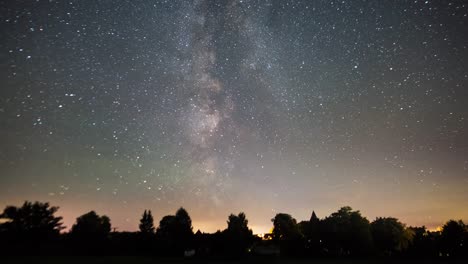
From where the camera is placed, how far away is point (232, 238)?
62344mm

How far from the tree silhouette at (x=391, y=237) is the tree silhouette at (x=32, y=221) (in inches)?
2304

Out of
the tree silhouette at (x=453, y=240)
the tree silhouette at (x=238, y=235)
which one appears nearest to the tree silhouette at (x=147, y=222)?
the tree silhouette at (x=238, y=235)

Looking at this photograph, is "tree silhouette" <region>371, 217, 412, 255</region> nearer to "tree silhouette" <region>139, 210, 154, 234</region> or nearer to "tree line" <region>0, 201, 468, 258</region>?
"tree line" <region>0, 201, 468, 258</region>

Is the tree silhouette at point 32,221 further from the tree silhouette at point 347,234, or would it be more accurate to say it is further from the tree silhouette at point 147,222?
the tree silhouette at point 347,234

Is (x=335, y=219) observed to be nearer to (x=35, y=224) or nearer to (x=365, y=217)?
(x=365, y=217)

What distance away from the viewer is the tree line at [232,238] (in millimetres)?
46312

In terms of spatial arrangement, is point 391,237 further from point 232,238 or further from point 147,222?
point 147,222

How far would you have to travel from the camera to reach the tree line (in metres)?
46.3

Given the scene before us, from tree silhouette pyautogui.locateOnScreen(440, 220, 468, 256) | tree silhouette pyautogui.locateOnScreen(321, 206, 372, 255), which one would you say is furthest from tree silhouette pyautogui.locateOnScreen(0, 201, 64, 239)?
tree silhouette pyautogui.locateOnScreen(440, 220, 468, 256)

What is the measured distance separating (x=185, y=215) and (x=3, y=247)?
39.1 m

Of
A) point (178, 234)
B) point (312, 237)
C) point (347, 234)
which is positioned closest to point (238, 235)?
point (178, 234)

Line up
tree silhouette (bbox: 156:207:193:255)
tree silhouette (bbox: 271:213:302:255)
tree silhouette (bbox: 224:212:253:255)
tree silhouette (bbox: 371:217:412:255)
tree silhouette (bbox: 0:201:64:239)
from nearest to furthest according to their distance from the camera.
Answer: tree silhouette (bbox: 0:201:64:239) < tree silhouette (bbox: 156:207:193:255) < tree silhouette (bbox: 271:213:302:255) < tree silhouette (bbox: 371:217:412:255) < tree silhouette (bbox: 224:212:253:255)

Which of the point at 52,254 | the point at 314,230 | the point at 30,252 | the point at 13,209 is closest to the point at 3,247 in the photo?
the point at 30,252

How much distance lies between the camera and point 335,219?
208ft
